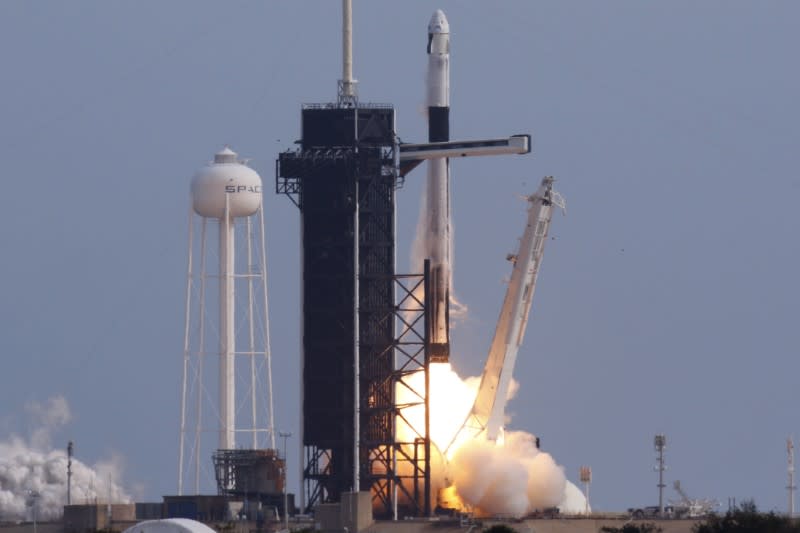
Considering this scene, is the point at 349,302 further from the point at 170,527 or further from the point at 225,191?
the point at 170,527

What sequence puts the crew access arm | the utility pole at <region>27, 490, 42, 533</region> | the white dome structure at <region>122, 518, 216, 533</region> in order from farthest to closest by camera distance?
the utility pole at <region>27, 490, 42, 533</region> < the crew access arm < the white dome structure at <region>122, 518, 216, 533</region>

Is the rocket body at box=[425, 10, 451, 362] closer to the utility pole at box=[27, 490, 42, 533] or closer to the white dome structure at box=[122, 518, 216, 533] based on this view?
the utility pole at box=[27, 490, 42, 533]

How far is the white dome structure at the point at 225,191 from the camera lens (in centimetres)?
16462

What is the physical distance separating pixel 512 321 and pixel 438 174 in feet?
31.0

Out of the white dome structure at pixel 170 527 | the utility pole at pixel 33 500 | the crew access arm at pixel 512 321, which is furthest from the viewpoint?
the utility pole at pixel 33 500

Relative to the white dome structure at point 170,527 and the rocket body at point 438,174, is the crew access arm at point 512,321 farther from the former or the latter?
Result: the white dome structure at point 170,527

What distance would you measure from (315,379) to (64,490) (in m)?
32.0

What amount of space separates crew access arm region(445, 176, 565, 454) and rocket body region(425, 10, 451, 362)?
3511mm

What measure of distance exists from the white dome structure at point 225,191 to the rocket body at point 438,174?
514 inches

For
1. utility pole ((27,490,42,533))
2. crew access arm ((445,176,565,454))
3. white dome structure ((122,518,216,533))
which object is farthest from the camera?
utility pole ((27,490,42,533))

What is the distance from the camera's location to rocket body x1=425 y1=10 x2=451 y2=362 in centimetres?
15688

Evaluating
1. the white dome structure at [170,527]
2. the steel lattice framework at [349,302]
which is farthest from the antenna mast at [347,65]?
the white dome structure at [170,527]

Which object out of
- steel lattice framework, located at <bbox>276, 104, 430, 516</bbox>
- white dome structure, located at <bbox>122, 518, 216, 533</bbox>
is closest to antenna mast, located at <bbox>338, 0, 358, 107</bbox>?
steel lattice framework, located at <bbox>276, 104, 430, 516</bbox>

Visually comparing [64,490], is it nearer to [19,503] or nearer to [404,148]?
[19,503]
